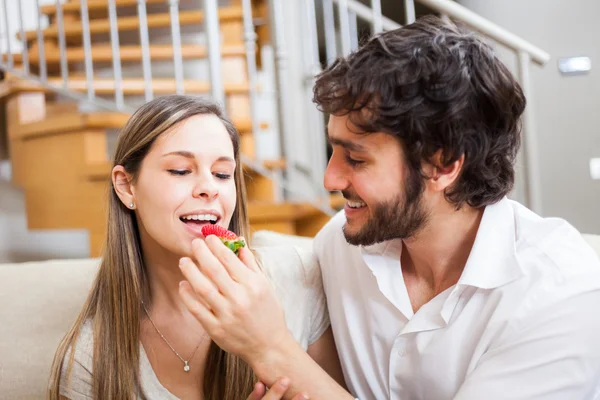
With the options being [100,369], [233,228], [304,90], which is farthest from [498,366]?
[304,90]

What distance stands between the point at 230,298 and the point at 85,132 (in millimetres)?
2099

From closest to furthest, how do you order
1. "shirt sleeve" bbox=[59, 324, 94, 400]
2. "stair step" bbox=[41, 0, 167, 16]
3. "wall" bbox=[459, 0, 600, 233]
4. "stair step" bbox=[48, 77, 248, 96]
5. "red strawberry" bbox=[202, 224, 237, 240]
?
1. "red strawberry" bbox=[202, 224, 237, 240]
2. "shirt sleeve" bbox=[59, 324, 94, 400]
3. "stair step" bbox=[48, 77, 248, 96]
4. "stair step" bbox=[41, 0, 167, 16]
5. "wall" bbox=[459, 0, 600, 233]

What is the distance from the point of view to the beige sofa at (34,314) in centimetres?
151

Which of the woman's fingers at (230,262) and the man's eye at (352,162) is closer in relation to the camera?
the woman's fingers at (230,262)

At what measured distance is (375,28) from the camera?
2.62 meters

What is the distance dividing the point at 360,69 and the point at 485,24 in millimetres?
1353

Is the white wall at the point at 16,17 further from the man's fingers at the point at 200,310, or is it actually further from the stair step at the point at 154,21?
the man's fingers at the point at 200,310

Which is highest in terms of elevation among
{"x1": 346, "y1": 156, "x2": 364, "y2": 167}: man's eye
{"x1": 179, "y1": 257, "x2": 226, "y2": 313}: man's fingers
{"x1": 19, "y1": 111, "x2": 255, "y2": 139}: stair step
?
{"x1": 19, "y1": 111, "x2": 255, "y2": 139}: stair step

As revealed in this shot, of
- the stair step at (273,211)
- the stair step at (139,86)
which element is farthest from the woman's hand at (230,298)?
the stair step at (139,86)

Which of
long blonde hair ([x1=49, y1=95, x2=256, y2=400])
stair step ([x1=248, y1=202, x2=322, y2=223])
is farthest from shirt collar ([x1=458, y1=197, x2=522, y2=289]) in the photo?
stair step ([x1=248, y1=202, x2=322, y2=223])

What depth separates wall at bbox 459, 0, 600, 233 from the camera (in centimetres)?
394

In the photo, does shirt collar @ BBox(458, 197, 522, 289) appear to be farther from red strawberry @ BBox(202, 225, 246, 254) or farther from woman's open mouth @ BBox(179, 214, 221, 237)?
woman's open mouth @ BBox(179, 214, 221, 237)

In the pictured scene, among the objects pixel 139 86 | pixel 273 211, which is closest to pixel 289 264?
pixel 273 211

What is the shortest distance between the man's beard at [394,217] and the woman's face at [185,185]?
289 mm
